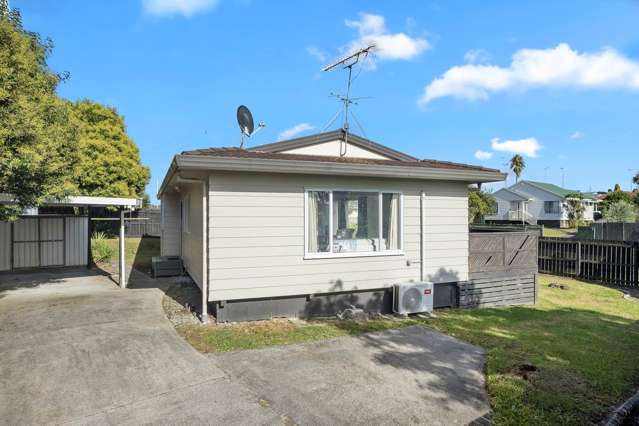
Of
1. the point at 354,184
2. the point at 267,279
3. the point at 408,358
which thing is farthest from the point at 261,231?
the point at 408,358

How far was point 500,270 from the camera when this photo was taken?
28.5 feet

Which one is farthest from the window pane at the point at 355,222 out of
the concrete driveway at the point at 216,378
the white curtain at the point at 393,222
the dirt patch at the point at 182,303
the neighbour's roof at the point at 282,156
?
the dirt patch at the point at 182,303

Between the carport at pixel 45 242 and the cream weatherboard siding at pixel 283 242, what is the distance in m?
7.02

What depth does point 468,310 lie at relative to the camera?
7.99m

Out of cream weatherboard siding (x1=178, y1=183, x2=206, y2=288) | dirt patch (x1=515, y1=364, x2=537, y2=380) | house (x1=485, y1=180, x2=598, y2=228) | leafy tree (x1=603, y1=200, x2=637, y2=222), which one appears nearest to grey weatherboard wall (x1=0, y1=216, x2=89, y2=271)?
cream weatherboard siding (x1=178, y1=183, x2=206, y2=288)

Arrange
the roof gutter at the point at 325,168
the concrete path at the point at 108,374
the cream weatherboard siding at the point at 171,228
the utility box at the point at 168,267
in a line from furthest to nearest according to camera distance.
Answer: the cream weatherboard siding at the point at 171,228 → the utility box at the point at 168,267 → the roof gutter at the point at 325,168 → the concrete path at the point at 108,374

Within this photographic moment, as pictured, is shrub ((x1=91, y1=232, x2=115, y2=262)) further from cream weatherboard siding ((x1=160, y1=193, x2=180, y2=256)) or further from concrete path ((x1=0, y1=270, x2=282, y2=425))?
Result: concrete path ((x1=0, y1=270, x2=282, y2=425))

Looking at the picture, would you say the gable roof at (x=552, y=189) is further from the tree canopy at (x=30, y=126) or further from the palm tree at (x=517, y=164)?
the tree canopy at (x=30, y=126)

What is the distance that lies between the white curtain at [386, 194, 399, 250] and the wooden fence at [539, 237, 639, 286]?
902cm

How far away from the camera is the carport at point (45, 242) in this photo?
11.6m

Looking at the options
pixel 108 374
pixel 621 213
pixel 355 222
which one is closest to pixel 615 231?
pixel 621 213

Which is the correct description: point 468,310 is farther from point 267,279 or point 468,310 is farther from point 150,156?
point 150,156

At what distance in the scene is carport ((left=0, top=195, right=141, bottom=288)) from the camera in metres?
11.6

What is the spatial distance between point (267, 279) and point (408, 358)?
104 inches
